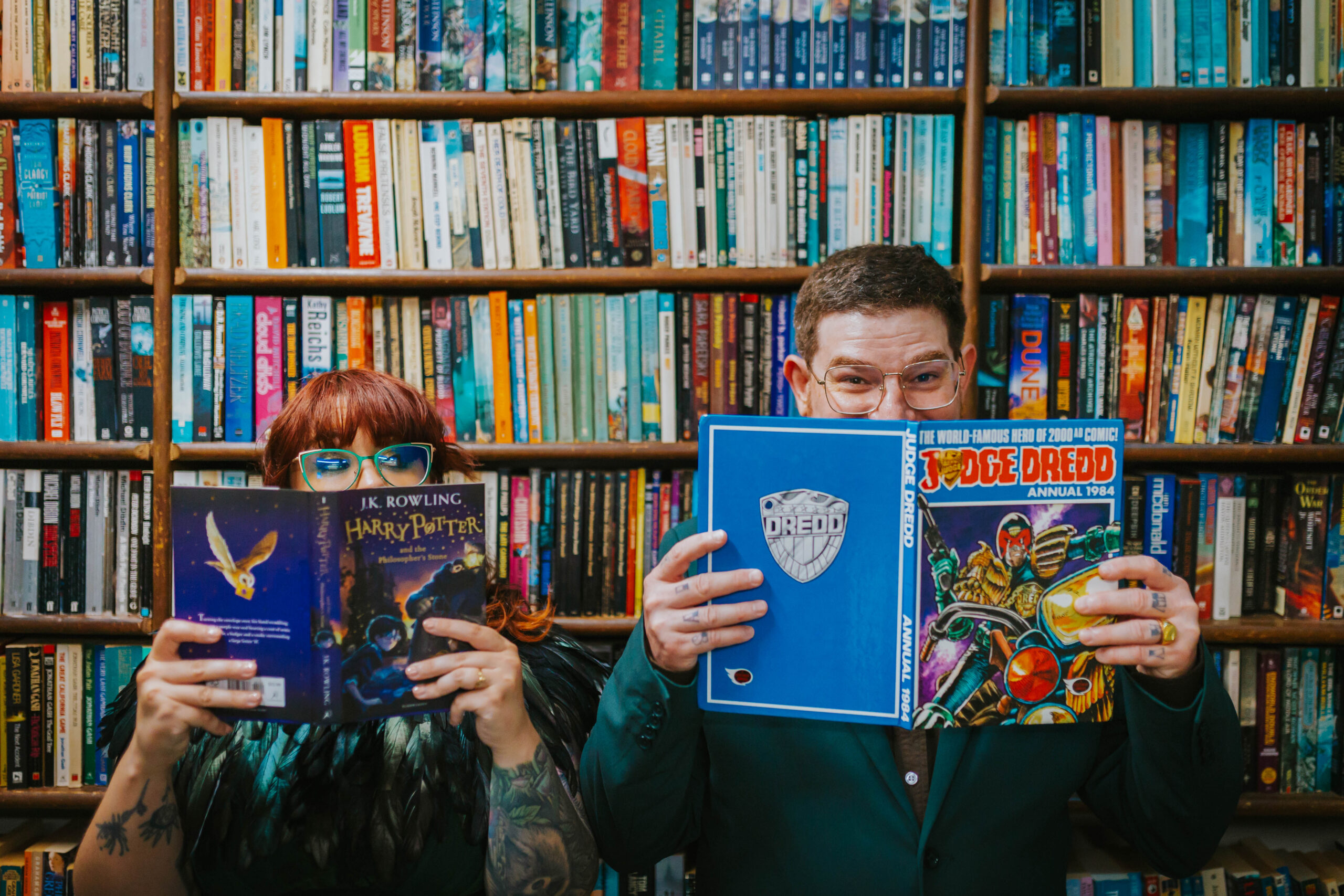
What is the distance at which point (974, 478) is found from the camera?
782 mm

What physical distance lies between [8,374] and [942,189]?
203 cm

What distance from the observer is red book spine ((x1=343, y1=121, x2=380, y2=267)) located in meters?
1.67

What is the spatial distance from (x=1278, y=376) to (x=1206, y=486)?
0.27m

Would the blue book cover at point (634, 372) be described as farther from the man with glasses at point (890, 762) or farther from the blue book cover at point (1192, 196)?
the blue book cover at point (1192, 196)

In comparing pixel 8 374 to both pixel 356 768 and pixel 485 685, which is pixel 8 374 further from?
pixel 485 685

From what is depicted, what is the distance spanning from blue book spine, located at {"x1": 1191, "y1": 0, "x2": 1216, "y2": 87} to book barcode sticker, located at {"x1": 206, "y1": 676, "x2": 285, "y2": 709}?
1968mm

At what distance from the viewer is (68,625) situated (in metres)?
1.66

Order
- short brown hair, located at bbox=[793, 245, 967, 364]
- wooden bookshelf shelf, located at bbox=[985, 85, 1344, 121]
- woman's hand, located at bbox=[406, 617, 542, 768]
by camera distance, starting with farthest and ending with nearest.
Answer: wooden bookshelf shelf, located at bbox=[985, 85, 1344, 121], short brown hair, located at bbox=[793, 245, 967, 364], woman's hand, located at bbox=[406, 617, 542, 768]

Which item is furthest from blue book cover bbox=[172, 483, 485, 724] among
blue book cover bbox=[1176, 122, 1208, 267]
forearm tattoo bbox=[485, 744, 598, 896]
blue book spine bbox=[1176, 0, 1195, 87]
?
blue book spine bbox=[1176, 0, 1195, 87]

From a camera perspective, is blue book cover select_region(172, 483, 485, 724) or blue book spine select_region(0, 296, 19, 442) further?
blue book spine select_region(0, 296, 19, 442)

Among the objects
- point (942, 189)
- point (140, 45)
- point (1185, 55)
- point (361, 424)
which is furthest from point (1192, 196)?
point (140, 45)

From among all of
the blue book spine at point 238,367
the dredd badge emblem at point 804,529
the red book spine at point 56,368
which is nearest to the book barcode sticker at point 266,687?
the dredd badge emblem at point 804,529

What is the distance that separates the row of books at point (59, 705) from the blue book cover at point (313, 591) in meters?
1.07

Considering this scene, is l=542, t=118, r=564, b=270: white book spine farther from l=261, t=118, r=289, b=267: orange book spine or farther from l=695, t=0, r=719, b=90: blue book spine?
l=261, t=118, r=289, b=267: orange book spine
